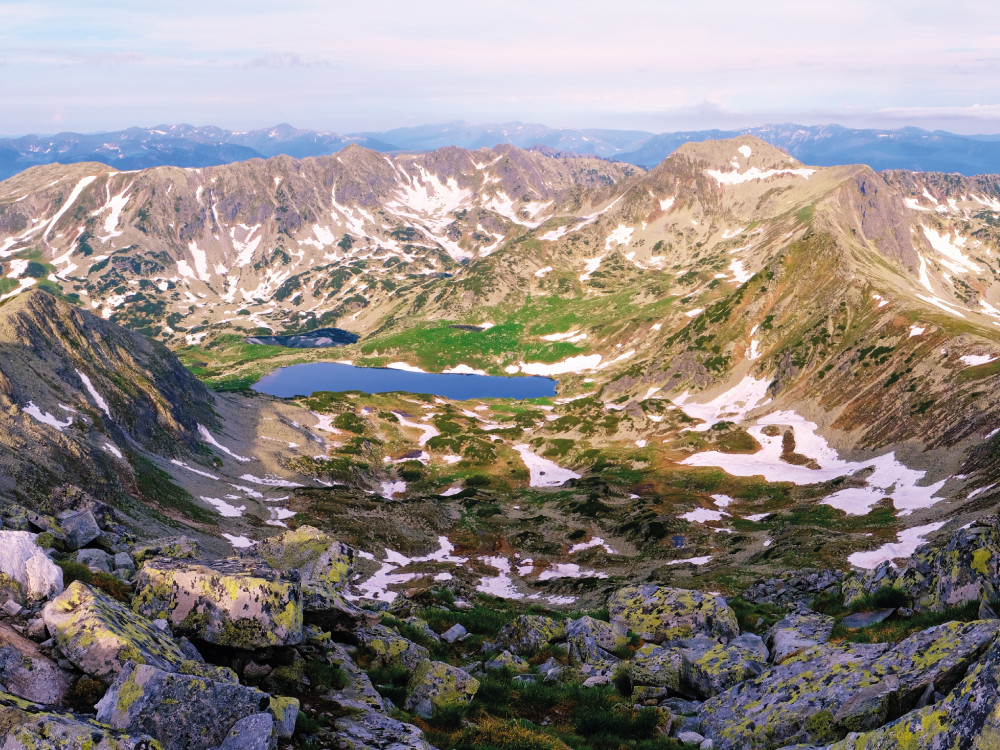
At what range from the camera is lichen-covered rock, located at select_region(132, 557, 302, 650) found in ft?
59.3

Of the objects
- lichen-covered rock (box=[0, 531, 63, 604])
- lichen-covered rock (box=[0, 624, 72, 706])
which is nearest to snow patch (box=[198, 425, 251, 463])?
lichen-covered rock (box=[0, 531, 63, 604])

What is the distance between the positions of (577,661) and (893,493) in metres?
90.5

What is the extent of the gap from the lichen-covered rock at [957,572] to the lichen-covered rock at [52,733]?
23.8m

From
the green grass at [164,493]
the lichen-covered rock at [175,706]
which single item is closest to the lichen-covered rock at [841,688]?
the lichen-covered rock at [175,706]

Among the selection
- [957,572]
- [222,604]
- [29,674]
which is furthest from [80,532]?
[957,572]

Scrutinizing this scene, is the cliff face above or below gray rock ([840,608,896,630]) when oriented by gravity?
below

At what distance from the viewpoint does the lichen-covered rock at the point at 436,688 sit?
20000 millimetres

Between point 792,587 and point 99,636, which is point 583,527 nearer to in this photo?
point 792,587

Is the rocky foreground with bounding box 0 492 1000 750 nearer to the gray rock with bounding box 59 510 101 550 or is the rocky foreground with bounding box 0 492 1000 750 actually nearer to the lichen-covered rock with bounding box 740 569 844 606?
the gray rock with bounding box 59 510 101 550

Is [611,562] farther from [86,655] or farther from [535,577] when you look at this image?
[86,655]

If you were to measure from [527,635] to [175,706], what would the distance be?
65.3ft

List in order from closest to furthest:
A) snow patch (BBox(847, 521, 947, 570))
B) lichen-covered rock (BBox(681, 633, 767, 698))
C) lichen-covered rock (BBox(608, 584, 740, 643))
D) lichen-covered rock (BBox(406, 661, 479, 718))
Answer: lichen-covered rock (BBox(406, 661, 479, 718)), lichen-covered rock (BBox(681, 633, 767, 698)), lichen-covered rock (BBox(608, 584, 740, 643)), snow patch (BBox(847, 521, 947, 570))

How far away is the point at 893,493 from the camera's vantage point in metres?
95.7

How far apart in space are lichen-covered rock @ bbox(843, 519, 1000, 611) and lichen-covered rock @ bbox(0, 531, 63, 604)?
27821mm
